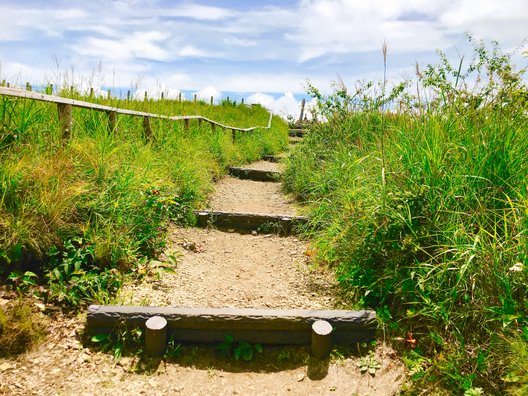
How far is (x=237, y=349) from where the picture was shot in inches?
108

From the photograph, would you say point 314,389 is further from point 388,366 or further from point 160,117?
point 160,117

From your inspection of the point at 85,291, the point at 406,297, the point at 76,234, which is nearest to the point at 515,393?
the point at 406,297

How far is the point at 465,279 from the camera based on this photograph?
239 centimetres

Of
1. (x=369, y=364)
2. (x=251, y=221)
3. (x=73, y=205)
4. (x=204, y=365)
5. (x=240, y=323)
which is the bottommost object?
(x=204, y=365)

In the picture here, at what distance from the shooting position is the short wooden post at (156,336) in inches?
103

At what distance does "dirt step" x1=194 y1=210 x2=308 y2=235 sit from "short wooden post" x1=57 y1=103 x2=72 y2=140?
1.82m

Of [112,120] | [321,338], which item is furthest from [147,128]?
[321,338]

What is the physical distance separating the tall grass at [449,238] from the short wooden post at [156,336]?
4.77 feet

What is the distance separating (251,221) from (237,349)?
2639mm

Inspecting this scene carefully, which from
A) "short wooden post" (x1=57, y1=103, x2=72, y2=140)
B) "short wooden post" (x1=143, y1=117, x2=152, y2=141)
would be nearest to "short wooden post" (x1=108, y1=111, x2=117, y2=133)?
"short wooden post" (x1=57, y1=103, x2=72, y2=140)

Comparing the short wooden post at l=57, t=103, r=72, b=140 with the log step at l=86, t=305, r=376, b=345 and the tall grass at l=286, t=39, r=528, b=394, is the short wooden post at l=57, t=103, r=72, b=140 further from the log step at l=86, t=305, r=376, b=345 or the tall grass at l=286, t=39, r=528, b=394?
the tall grass at l=286, t=39, r=528, b=394

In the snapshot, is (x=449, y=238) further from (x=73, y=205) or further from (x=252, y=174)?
(x=252, y=174)

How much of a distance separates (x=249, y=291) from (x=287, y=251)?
1109mm

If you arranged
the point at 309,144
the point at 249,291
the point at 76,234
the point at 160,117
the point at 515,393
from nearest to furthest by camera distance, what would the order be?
1. the point at 515,393
2. the point at 76,234
3. the point at 249,291
4. the point at 160,117
5. the point at 309,144
